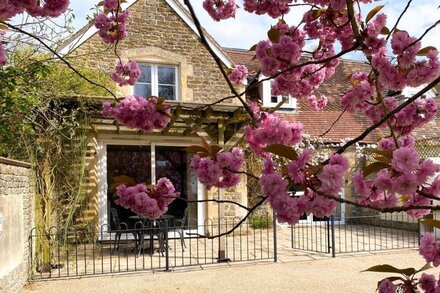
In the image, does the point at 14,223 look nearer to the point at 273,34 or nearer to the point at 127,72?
the point at 127,72

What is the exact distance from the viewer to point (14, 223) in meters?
5.36

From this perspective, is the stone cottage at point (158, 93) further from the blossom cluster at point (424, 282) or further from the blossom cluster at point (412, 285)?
the blossom cluster at point (412, 285)

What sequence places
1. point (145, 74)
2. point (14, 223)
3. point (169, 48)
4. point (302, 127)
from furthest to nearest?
point (169, 48) < point (145, 74) < point (14, 223) < point (302, 127)

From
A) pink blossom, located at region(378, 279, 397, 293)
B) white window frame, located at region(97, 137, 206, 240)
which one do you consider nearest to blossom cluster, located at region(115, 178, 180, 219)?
pink blossom, located at region(378, 279, 397, 293)

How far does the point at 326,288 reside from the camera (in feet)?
17.7

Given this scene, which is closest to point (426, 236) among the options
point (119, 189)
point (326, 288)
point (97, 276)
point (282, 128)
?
point (282, 128)

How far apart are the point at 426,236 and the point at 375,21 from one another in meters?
1.25

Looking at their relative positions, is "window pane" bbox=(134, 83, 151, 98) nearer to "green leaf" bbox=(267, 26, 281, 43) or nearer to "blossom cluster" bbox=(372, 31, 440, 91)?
"green leaf" bbox=(267, 26, 281, 43)

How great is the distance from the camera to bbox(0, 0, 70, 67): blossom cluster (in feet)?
6.97

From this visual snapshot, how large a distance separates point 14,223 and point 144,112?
4097 millimetres

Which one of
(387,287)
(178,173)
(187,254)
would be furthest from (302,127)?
(178,173)

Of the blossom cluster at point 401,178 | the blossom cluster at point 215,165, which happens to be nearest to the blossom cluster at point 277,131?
the blossom cluster at point 215,165

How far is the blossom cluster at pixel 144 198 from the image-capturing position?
205 centimetres

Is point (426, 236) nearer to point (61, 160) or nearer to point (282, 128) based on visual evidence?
point (282, 128)
